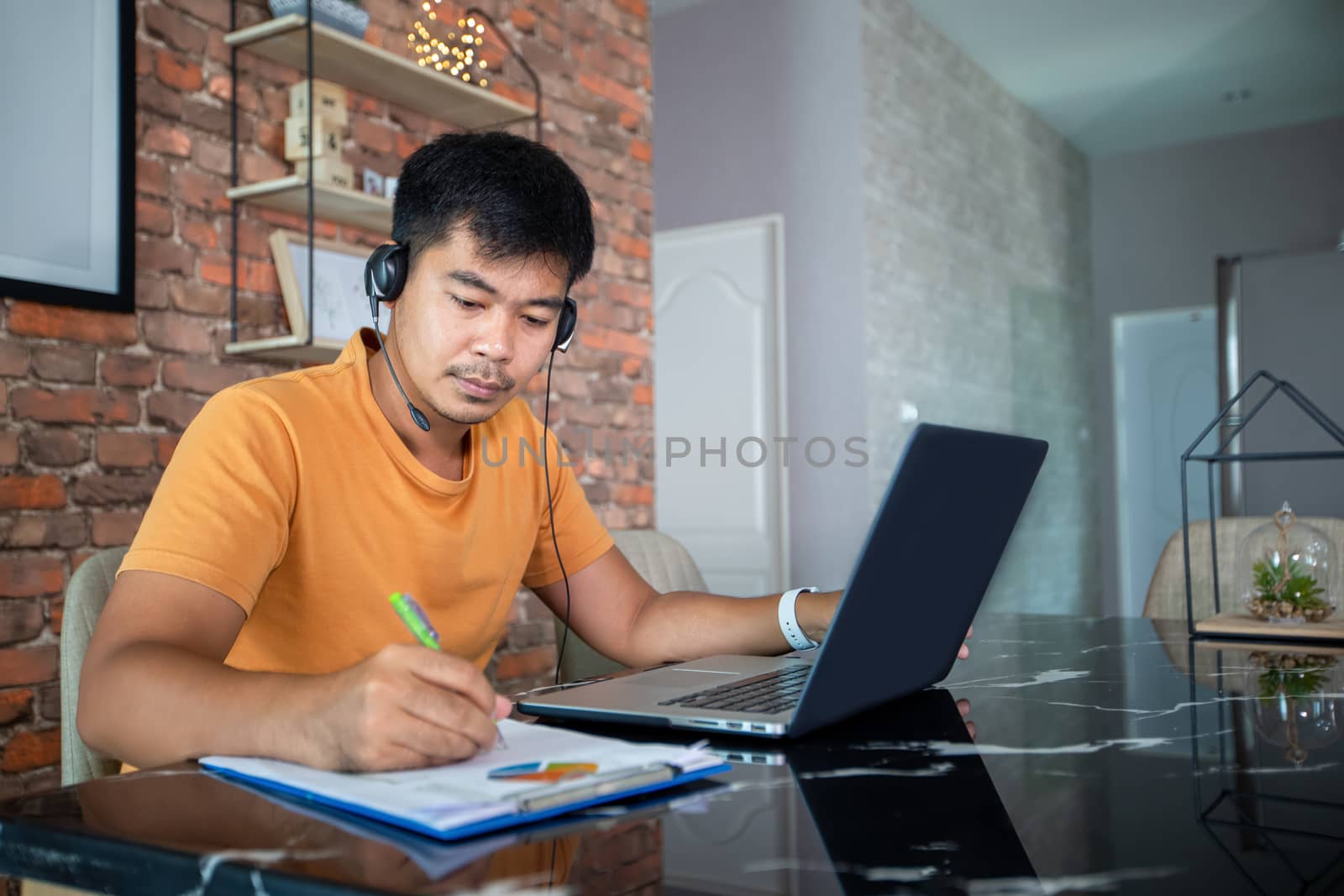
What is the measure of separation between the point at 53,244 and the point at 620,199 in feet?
5.46

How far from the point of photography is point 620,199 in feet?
10.4

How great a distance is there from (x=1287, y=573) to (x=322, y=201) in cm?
178

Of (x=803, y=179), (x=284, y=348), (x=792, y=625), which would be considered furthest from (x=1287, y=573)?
(x=803, y=179)

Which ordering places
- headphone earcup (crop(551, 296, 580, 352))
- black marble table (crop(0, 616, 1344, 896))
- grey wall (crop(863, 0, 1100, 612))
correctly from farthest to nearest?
1. grey wall (crop(863, 0, 1100, 612))
2. headphone earcup (crop(551, 296, 580, 352))
3. black marble table (crop(0, 616, 1344, 896))

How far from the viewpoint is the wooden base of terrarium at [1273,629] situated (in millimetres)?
1428

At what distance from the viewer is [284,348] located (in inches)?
80.7

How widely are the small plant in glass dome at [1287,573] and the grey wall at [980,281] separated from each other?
2.40m

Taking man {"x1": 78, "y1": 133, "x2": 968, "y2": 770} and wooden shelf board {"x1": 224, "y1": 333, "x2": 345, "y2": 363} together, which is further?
wooden shelf board {"x1": 224, "y1": 333, "x2": 345, "y2": 363}

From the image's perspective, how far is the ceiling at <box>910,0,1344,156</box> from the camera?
4473 millimetres

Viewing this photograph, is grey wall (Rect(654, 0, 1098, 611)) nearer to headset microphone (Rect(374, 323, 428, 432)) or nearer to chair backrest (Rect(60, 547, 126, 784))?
headset microphone (Rect(374, 323, 428, 432))

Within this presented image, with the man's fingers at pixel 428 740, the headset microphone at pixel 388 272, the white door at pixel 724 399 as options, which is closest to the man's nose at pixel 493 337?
the headset microphone at pixel 388 272

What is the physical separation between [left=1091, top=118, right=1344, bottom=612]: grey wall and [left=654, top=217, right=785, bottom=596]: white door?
2.95 metres

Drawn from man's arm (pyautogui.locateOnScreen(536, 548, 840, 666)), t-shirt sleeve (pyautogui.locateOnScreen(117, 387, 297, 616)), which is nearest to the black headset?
t-shirt sleeve (pyautogui.locateOnScreen(117, 387, 297, 616))

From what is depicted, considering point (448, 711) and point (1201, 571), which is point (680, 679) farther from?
point (1201, 571)
